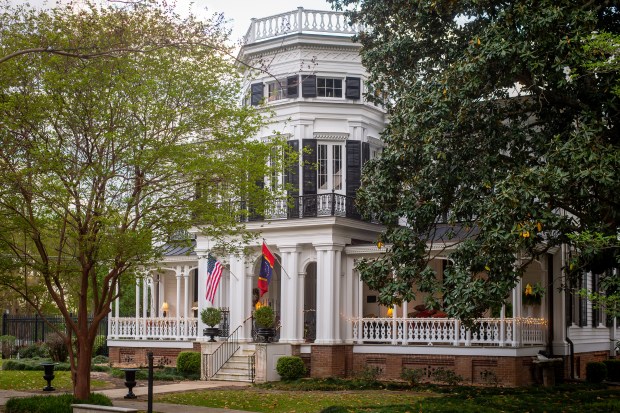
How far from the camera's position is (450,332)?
28234 millimetres

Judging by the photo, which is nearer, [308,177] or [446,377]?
[446,377]

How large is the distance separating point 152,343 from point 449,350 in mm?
12981

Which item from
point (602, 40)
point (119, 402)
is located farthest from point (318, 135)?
point (602, 40)

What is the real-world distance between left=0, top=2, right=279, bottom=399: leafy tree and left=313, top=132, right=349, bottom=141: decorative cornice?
32.1 feet

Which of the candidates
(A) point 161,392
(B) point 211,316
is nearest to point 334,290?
(B) point 211,316

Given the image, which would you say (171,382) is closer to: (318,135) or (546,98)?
(318,135)

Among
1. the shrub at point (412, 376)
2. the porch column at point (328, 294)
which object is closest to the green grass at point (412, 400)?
the shrub at point (412, 376)

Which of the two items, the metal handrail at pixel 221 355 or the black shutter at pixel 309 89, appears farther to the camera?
the black shutter at pixel 309 89

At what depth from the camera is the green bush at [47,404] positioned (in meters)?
18.9

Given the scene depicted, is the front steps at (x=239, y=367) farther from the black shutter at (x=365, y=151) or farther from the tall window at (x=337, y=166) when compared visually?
the black shutter at (x=365, y=151)

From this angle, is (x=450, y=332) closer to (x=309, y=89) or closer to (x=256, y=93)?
(x=309, y=89)

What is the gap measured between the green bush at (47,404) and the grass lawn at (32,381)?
6474 mm

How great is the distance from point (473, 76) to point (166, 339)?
20.3 metres

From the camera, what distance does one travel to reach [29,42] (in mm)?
18797
